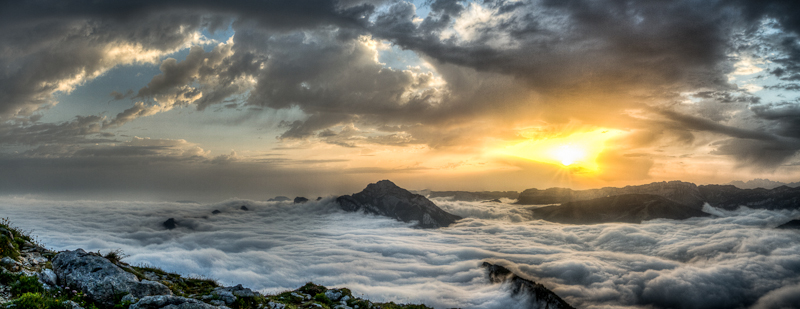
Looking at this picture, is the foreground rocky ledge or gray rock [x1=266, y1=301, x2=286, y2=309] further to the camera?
gray rock [x1=266, y1=301, x2=286, y2=309]

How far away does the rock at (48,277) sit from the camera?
15.0 metres

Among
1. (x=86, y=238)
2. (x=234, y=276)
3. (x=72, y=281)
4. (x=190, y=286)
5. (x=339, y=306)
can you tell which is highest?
(x=72, y=281)

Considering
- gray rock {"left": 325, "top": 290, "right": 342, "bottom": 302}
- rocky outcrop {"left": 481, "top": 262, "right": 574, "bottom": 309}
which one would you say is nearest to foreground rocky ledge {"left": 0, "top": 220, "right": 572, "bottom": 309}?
gray rock {"left": 325, "top": 290, "right": 342, "bottom": 302}

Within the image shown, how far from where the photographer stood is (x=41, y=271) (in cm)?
1553

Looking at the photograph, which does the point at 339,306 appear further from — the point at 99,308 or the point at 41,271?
the point at 41,271

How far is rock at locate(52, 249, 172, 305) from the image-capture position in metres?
15.6

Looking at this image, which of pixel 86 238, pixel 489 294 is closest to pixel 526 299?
pixel 489 294

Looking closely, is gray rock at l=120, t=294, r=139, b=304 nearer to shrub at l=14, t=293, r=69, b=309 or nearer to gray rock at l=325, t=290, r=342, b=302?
shrub at l=14, t=293, r=69, b=309

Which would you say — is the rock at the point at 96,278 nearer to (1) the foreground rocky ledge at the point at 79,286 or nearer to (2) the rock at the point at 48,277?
(1) the foreground rocky ledge at the point at 79,286

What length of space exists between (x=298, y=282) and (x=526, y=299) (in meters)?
147

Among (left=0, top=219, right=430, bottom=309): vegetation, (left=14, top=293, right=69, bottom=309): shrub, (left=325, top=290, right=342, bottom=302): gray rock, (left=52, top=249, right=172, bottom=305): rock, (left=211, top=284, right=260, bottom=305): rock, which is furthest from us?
(left=325, top=290, right=342, bottom=302): gray rock

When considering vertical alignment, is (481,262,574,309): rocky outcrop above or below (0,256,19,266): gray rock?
below

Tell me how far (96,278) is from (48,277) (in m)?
1.90

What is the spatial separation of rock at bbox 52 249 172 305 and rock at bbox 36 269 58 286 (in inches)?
14.4
